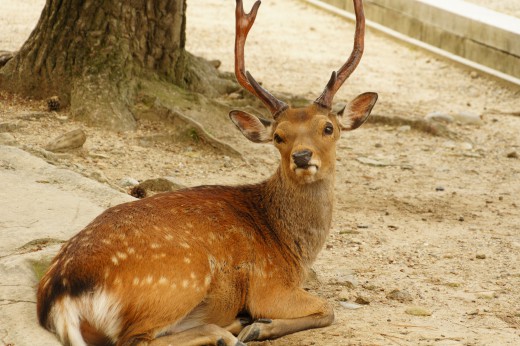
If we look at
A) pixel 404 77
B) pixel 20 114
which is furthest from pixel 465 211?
pixel 404 77

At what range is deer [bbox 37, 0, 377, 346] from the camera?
172 inches

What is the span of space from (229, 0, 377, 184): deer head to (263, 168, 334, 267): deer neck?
84 millimetres

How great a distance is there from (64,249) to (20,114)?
13.9 ft

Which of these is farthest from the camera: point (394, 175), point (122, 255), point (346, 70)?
point (394, 175)

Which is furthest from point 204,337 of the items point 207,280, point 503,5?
point 503,5

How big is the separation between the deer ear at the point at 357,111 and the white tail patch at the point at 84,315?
2.03 meters

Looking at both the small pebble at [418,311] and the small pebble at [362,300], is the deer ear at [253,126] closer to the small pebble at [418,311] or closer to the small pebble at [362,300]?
the small pebble at [362,300]

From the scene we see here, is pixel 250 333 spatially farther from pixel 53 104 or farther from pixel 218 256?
pixel 53 104

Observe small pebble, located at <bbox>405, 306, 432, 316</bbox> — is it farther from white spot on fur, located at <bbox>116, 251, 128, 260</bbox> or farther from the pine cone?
the pine cone

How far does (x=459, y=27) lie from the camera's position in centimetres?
1234

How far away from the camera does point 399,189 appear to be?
26.9 ft

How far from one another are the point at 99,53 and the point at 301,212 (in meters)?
3.77

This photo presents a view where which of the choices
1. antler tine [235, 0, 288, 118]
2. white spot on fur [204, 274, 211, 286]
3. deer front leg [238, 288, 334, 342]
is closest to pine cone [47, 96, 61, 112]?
antler tine [235, 0, 288, 118]

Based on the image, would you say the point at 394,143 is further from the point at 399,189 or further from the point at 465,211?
the point at 465,211
